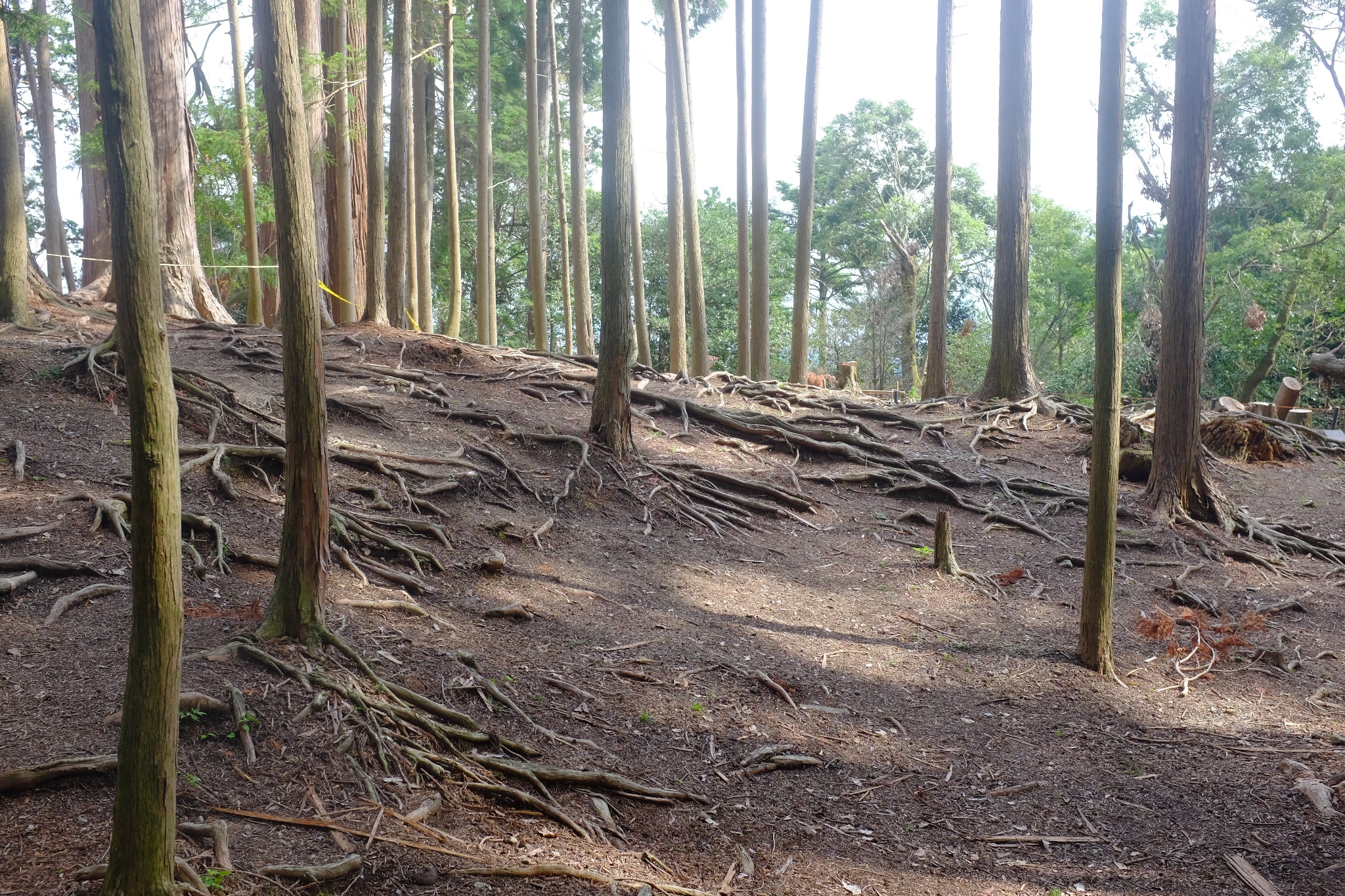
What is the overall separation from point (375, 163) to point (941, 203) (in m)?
9.10

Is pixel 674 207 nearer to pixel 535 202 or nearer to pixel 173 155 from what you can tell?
pixel 535 202

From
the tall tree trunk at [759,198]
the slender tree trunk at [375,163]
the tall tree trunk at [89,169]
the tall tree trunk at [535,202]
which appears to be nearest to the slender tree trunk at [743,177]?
the tall tree trunk at [759,198]

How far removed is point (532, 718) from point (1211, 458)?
11.1 meters

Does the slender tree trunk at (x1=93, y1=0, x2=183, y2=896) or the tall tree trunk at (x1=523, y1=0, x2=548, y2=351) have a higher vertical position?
the tall tree trunk at (x1=523, y1=0, x2=548, y2=351)

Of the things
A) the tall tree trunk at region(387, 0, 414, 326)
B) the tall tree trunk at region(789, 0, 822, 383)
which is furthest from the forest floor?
the tall tree trunk at region(789, 0, 822, 383)

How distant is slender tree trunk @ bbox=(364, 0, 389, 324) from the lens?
12.3 metres

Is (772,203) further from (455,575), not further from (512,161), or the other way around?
(455,575)

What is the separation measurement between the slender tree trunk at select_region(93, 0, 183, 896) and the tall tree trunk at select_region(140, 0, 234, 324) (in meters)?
10.2

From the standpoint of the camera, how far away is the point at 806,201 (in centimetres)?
1658

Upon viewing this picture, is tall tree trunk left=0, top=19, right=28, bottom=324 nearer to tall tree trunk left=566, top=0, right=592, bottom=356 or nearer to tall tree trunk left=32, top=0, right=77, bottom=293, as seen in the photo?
tall tree trunk left=566, top=0, right=592, bottom=356

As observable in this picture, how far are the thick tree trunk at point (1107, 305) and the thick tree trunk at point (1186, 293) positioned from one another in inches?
153

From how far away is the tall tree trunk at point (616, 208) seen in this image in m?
8.91

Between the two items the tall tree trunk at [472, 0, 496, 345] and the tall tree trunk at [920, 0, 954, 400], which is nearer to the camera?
the tall tree trunk at [920, 0, 954, 400]

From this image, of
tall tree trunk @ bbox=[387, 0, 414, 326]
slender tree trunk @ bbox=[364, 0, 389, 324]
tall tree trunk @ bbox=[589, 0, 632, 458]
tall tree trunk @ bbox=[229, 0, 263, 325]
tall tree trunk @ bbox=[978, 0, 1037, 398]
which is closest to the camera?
tall tree trunk @ bbox=[589, 0, 632, 458]
